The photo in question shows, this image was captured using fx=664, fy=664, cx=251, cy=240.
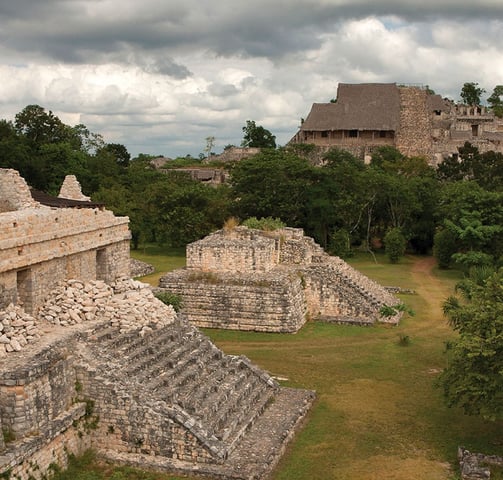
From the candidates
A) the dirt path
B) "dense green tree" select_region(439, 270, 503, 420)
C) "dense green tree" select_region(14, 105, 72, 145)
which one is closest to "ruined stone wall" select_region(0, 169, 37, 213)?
"dense green tree" select_region(439, 270, 503, 420)

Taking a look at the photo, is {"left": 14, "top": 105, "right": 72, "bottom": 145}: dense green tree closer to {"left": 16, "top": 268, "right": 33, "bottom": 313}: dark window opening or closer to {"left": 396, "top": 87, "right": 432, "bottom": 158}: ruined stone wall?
{"left": 396, "top": 87, "right": 432, "bottom": 158}: ruined stone wall

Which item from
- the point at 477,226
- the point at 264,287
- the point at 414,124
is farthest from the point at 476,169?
the point at 264,287

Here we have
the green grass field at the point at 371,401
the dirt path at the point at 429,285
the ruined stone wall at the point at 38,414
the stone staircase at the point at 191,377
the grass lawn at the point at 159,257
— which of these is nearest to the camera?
the ruined stone wall at the point at 38,414

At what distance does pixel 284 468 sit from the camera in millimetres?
11469

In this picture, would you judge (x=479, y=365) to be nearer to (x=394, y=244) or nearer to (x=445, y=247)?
(x=445, y=247)

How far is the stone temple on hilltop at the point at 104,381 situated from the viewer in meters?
10.7

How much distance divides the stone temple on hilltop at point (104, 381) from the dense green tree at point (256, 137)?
2094 inches

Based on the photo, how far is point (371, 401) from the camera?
585 inches

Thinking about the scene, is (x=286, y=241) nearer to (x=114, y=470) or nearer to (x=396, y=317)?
(x=396, y=317)

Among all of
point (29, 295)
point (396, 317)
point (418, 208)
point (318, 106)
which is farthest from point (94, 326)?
point (318, 106)

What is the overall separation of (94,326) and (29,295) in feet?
4.45

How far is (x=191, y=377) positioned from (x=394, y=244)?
2277cm

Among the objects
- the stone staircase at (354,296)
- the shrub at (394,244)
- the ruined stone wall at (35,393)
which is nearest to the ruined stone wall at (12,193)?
the ruined stone wall at (35,393)

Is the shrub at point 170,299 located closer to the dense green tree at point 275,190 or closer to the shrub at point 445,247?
the dense green tree at point 275,190
